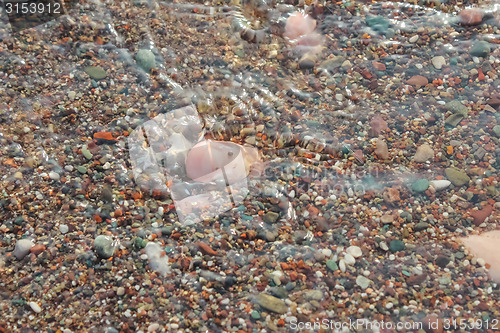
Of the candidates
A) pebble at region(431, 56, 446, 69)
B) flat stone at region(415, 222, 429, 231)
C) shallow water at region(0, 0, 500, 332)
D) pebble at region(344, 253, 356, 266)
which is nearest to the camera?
shallow water at region(0, 0, 500, 332)

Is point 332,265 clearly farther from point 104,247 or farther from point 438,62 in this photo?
point 438,62

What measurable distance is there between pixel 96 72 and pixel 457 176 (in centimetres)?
230

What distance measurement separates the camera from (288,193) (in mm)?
2566

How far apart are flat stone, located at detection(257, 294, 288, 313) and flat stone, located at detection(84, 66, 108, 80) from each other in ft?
5.85

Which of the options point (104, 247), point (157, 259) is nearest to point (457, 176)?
point (157, 259)

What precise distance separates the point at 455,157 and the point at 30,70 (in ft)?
8.83

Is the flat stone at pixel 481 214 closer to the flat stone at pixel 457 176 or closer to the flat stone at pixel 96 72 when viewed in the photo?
the flat stone at pixel 457 176

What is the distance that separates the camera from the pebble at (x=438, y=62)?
3158 mm

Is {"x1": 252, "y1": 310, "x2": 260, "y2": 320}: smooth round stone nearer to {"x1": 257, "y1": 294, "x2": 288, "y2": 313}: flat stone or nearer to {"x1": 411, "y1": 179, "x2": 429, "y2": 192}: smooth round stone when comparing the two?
{"x1": 257, "y1": 294, "x2": 288, "y2": 313}: flat stone

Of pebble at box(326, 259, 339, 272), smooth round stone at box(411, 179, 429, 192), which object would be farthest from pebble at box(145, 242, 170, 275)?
smooth round stone at box(411, 179, 429, 192)

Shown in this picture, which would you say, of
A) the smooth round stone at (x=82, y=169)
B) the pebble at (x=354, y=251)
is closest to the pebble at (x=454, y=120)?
the pebble at (x=354, y=251)

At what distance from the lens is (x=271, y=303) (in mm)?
2145

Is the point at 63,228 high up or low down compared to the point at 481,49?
down

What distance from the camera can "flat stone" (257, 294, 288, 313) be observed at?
213 centimetres
